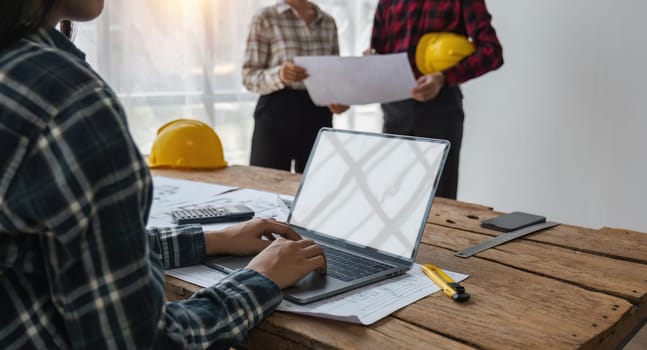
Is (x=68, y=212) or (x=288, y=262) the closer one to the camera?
(x=68, y=212)

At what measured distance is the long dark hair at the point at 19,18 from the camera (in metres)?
0.55

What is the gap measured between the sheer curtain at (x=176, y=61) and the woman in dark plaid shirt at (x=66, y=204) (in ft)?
6.84

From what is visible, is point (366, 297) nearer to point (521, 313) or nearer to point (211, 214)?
point (521, 313)

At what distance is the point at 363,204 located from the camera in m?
1.05

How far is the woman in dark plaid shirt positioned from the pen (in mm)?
380

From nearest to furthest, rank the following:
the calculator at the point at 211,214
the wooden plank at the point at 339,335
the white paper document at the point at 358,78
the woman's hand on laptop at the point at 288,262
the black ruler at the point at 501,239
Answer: the wooden plank at the point at 339,335, the woman's hand on laptop at the point at 288,262, the black ruler at the point at 501,239, the calculator at the point at 211,214, the white paper document at the point at 358,78

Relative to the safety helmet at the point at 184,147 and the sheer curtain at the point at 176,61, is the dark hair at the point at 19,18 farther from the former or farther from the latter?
the sheer curtain at the point at 176,61

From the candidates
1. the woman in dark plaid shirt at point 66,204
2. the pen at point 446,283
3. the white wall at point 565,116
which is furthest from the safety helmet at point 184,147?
the white wall at point 565,116

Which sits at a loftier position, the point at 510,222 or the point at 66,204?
the point at 66,204

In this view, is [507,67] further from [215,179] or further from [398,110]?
[215,179]

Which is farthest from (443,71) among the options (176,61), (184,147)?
(176,61)

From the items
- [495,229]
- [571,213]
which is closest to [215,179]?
[495,229]

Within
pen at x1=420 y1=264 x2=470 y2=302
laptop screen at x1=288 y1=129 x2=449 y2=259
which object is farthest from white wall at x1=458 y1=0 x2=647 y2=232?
pen at x1=420 y1=264 x2=470 y2=302

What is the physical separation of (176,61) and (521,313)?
2.32 meters
